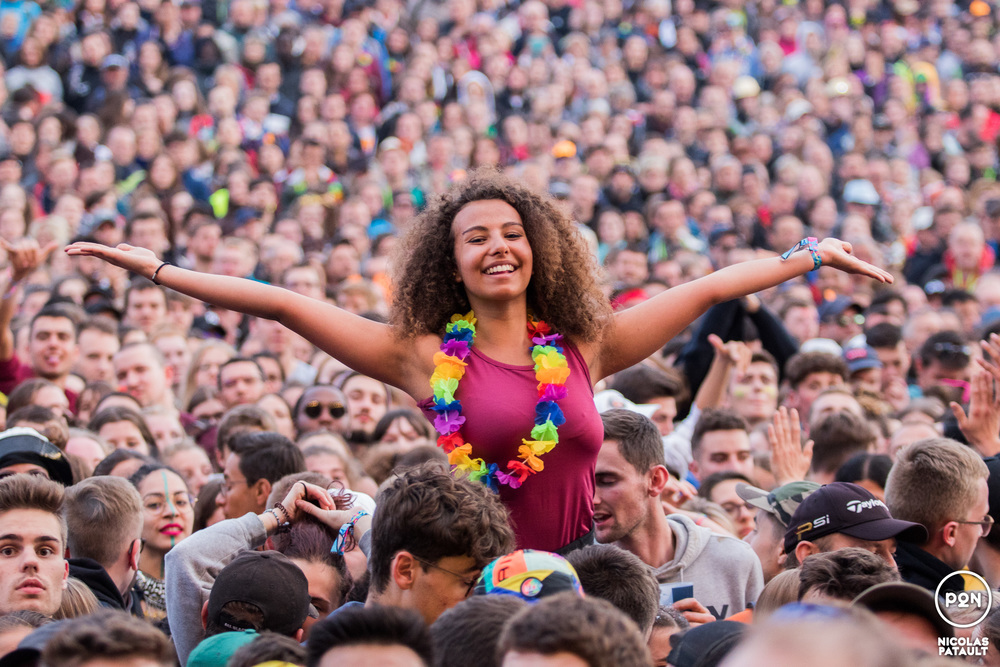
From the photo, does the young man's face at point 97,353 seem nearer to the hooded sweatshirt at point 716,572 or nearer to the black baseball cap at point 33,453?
the black baseball cap at point 33,453

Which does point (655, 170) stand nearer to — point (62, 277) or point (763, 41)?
point (763, 41)

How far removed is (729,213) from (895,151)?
399 centimetres

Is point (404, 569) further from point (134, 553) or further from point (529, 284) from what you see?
point (134, 553)

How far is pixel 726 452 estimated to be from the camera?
19.9 ft

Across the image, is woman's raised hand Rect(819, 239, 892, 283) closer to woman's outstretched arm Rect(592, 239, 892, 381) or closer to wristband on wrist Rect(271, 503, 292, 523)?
woman's outstretched arm Rect(592, 239, 892, 381)

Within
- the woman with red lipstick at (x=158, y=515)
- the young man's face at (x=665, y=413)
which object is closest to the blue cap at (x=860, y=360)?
the young man's face at (x=665, y=413)

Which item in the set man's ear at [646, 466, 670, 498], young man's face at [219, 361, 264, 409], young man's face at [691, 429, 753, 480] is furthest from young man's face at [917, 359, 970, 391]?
young man's face at [219, 361, 264, 409]

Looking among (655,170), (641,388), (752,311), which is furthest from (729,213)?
(641,388)

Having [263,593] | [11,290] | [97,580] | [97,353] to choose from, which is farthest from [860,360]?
[263,593]

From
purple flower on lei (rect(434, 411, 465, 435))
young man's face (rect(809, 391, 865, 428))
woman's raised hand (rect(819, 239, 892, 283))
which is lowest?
young man's face (rect(809, 391, 865, 428))

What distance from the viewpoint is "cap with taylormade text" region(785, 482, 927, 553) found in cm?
391

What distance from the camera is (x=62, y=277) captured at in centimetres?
873

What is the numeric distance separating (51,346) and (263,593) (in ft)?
14.0

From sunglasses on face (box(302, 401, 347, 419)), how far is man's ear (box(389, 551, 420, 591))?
12.4 ft
